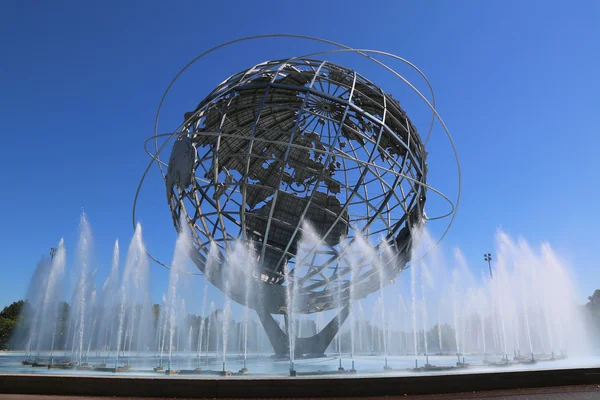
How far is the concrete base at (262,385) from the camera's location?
5766 millimetres

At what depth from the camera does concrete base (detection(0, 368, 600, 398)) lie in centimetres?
577

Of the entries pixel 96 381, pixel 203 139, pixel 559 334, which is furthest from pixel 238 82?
pixel 559 334

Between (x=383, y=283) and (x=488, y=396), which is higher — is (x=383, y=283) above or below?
above

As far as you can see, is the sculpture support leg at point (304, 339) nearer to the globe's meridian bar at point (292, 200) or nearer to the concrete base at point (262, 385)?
the globe's meridian bar at point (292, 200)

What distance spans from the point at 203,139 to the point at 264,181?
385cm

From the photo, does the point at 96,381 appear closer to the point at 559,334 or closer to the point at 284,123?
the point at 284,123

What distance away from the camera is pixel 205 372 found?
10.3 metres

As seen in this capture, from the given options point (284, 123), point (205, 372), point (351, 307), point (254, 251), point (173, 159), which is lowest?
point (205, 372)

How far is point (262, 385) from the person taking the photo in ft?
19.0

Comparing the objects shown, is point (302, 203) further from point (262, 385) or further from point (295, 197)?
point (262, 385)

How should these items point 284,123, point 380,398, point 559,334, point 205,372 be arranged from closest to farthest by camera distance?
point 380,398
point 205,372
point 284,123
point 559,334

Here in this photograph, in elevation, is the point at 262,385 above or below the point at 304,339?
below

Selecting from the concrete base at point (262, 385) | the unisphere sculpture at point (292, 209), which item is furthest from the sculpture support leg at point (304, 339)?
the concrete base at point (262, 385)

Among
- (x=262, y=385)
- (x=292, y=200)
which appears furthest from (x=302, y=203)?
(x=262, y=385)
